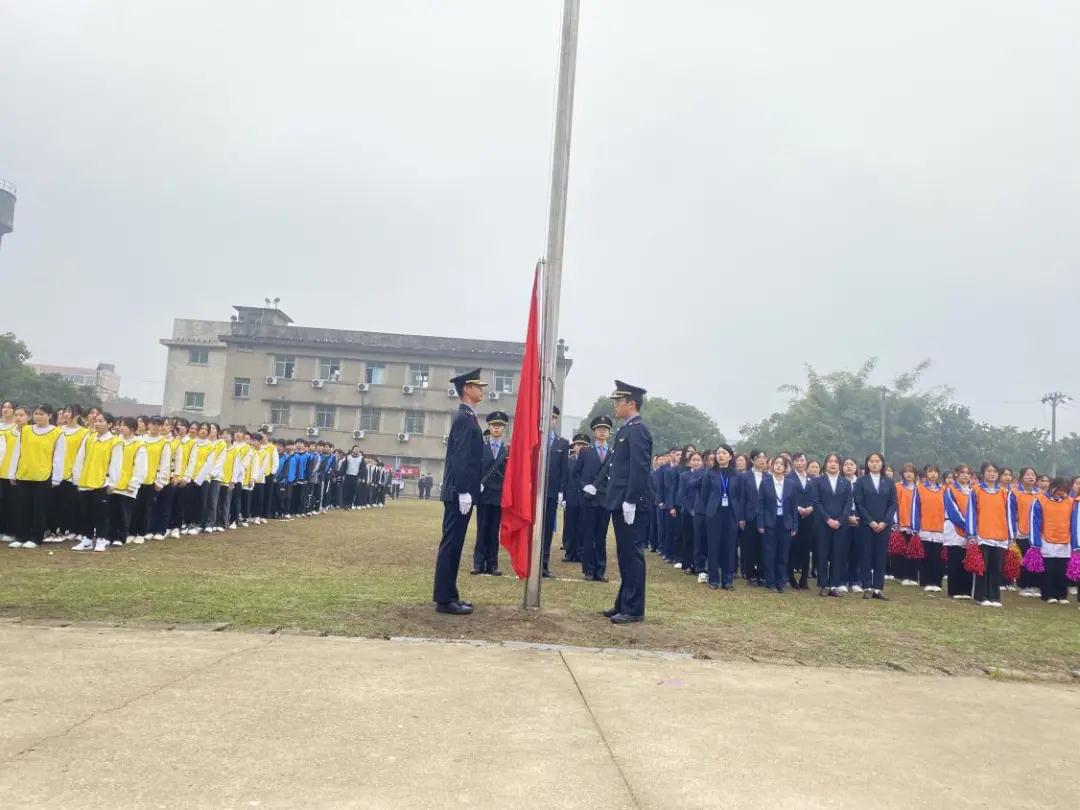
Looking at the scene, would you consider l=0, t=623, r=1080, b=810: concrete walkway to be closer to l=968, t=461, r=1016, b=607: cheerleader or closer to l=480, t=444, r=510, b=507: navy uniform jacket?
l=480, t=444, r=510, b=507: navy uniform jacket

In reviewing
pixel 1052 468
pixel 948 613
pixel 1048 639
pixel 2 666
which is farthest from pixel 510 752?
pixel 1052 468

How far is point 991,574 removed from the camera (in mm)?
9922

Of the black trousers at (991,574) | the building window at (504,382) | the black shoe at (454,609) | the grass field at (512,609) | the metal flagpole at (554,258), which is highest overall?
the building window at (504,382)

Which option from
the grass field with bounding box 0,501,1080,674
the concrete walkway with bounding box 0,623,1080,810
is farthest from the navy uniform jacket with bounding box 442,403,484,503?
the concrete walkway with bounding box 0,623,1080,810

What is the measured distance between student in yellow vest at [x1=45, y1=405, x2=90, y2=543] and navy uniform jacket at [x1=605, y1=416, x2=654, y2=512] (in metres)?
7.72

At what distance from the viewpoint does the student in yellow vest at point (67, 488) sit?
421 inches

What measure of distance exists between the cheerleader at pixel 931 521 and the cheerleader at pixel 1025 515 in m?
1.06

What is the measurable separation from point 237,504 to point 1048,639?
1327cm

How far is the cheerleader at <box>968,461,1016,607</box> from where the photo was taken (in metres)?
9.91

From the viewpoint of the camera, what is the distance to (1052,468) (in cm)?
4959

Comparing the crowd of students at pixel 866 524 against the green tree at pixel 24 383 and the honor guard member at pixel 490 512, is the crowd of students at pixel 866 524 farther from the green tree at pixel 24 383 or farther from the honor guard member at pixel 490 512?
the green tree at pixel 24 383

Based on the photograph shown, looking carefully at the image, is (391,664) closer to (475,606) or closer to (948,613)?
(475,606)

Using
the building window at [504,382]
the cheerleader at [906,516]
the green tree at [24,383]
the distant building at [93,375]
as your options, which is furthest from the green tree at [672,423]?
the distant building at [93,375]

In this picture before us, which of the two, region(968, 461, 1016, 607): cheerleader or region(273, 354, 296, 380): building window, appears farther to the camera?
region(273, 354, 296, 380): building window
